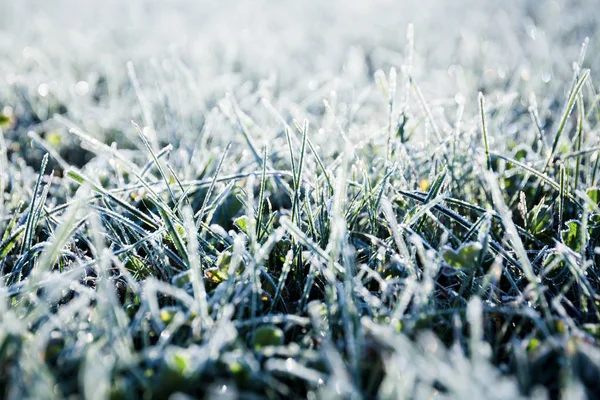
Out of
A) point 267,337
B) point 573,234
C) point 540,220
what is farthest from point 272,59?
point 267,337

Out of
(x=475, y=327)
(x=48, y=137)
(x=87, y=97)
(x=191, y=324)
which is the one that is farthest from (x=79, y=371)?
(x=87, y=97)

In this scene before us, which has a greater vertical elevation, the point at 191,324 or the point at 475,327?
the point at 475,327

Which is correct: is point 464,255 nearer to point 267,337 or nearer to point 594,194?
point 267,337

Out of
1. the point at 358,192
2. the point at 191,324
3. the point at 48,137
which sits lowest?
the point at 48,137

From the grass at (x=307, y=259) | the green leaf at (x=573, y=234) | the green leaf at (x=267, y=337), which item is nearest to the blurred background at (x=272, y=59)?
the grass at (x=307, y=259)

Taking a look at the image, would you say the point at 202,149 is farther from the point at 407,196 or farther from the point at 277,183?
the point at 407,196

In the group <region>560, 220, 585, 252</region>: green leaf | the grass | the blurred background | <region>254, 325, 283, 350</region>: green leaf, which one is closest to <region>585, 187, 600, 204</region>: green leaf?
the grass

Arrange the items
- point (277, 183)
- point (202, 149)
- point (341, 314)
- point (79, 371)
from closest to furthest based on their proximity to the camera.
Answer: point (79, 371) < point (341, 314) < point (277, 183) < point (202, 149)

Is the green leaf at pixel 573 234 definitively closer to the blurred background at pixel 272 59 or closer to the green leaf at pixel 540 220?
the green leaf at pixel 540 220
